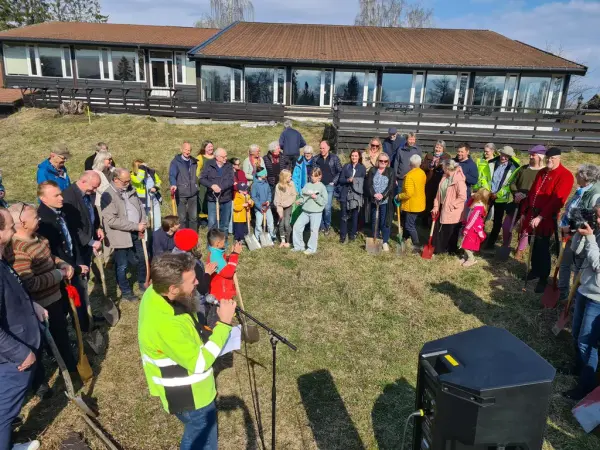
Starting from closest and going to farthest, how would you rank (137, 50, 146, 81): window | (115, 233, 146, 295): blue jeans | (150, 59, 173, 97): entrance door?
(115, 233, 146, 295): blue jeans
(137, 50, 146, 81): window
(150, 59, 173, 97): entrance door

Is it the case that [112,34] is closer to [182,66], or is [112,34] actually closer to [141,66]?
[141,66]

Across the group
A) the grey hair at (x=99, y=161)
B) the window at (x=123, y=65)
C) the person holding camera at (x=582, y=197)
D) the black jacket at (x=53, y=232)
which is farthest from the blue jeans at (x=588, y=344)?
the window at (x=123, y=65)

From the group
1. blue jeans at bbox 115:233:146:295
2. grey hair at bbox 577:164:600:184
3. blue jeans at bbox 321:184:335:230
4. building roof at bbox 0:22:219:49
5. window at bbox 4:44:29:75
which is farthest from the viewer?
window at bbox 4:44:29:75

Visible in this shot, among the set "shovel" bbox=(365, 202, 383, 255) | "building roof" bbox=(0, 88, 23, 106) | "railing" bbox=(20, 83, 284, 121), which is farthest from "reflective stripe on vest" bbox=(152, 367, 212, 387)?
"building roof" bbox=(0, 88, 23, 106)

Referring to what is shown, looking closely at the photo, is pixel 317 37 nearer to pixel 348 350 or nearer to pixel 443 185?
pixel 443 185

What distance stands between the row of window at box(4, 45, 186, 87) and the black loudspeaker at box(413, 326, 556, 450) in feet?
78.4

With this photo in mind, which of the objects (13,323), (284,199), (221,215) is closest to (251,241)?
(221,215)

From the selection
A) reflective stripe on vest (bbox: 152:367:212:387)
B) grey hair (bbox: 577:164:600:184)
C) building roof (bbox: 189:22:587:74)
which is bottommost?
reflective stripe on vest (bbox: 152:367:212:387)

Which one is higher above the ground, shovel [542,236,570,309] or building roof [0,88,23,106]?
building roof [0,88,23,106]

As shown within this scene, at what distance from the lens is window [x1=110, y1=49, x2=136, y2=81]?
22516mm

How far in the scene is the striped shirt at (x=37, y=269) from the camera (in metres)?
3.50

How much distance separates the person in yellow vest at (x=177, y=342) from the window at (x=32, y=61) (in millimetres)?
26109

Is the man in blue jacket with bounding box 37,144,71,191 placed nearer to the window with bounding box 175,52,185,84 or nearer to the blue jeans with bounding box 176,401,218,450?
the blue jeans with bounding box 176,401,218,450

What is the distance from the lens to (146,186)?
737cm
